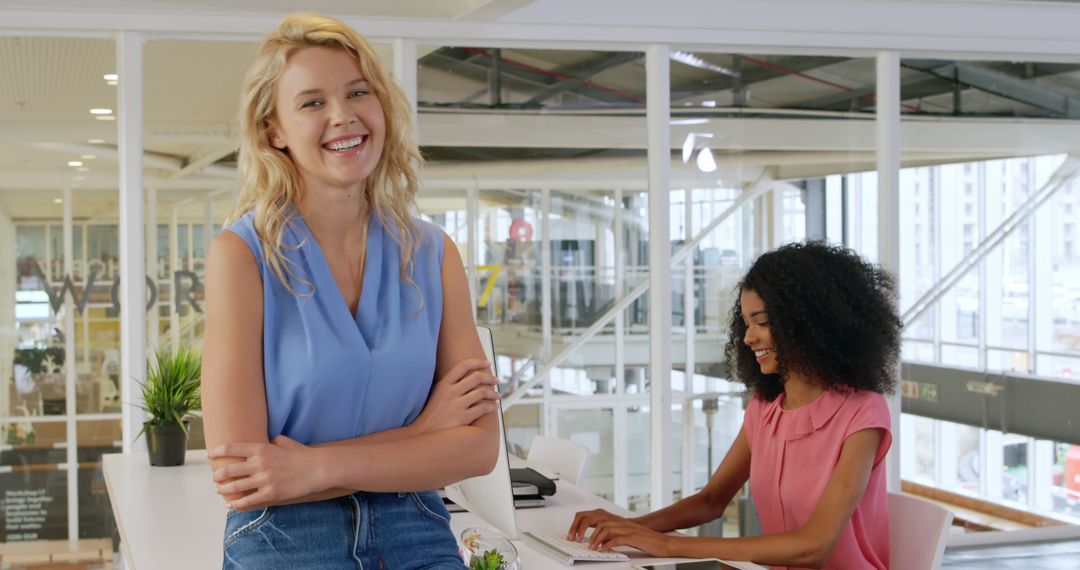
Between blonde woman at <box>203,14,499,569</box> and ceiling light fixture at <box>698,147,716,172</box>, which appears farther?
ceiling light fixture at <box>698,147,716,172</box>

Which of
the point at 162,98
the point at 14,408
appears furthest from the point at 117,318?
the point at 162,98

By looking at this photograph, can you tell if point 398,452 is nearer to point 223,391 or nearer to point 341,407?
point 341,407

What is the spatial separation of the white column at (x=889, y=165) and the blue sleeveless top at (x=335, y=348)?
4430 mm

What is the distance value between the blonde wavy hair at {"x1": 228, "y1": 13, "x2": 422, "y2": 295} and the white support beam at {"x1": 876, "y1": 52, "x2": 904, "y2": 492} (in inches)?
172

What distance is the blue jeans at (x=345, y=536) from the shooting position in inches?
61.2

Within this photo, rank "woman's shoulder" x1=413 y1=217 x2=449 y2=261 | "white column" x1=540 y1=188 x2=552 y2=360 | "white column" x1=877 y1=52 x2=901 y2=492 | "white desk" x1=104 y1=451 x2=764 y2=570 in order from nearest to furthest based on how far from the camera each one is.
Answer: "woman's shoulder" x1=413 y1=217 x2=449 y2=261 → "white desk" x1=104 y1=451 x2=764 y2=570 → "white column" x1=540 y1=188 x2=552 y2=360 → "white column" x1=877 y1=52 x2=901 y2=492

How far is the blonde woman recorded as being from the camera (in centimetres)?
155

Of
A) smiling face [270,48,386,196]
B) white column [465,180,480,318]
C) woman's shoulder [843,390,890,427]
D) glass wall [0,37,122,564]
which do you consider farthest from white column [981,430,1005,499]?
smiling face [270,48,386,196]

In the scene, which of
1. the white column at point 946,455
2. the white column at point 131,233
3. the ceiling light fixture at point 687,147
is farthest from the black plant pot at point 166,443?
the white column at point 946,455

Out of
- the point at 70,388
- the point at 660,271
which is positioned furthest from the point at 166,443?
the point at 660,271

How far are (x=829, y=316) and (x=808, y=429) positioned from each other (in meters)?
0.28

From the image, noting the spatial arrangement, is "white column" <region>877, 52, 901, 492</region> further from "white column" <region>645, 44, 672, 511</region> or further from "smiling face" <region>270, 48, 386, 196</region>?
"smiling face" <region>270, 48, 386, 196</region>

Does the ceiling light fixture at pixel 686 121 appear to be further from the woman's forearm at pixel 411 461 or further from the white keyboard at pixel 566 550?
the woman's forearm at pixel 411 461

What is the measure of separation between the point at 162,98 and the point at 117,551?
6.33ft
